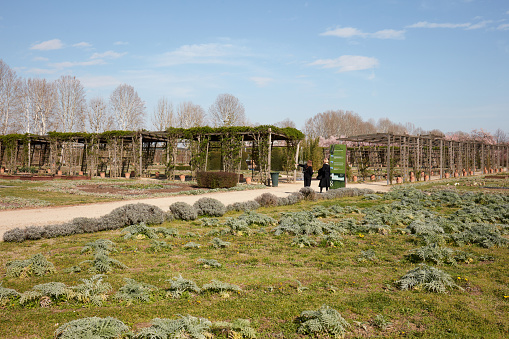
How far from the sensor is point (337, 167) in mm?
18219

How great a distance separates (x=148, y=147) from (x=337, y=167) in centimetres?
1706

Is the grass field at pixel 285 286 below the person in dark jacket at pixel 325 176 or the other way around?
below

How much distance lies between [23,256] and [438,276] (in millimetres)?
6650

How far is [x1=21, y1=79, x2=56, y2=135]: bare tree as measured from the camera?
161 ft

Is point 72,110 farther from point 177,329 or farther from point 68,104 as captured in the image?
point 177,329

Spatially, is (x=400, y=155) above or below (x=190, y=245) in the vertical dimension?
above

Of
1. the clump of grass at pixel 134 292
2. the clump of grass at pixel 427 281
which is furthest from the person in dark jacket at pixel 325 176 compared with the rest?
the clump of grass at pixel 134 292

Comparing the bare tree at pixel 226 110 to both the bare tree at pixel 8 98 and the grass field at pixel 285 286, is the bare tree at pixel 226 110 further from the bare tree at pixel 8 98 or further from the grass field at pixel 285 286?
the grass field at pixel 285 286

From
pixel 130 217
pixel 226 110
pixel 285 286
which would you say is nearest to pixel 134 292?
pixel 285 286

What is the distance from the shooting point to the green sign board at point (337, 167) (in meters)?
18.1

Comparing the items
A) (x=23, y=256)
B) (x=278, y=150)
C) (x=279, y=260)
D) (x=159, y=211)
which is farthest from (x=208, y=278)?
(x=278, y=150)

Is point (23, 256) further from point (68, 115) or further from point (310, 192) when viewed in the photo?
point (68, 115)

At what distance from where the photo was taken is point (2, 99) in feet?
156

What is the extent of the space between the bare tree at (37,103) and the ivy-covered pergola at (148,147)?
13783mm
